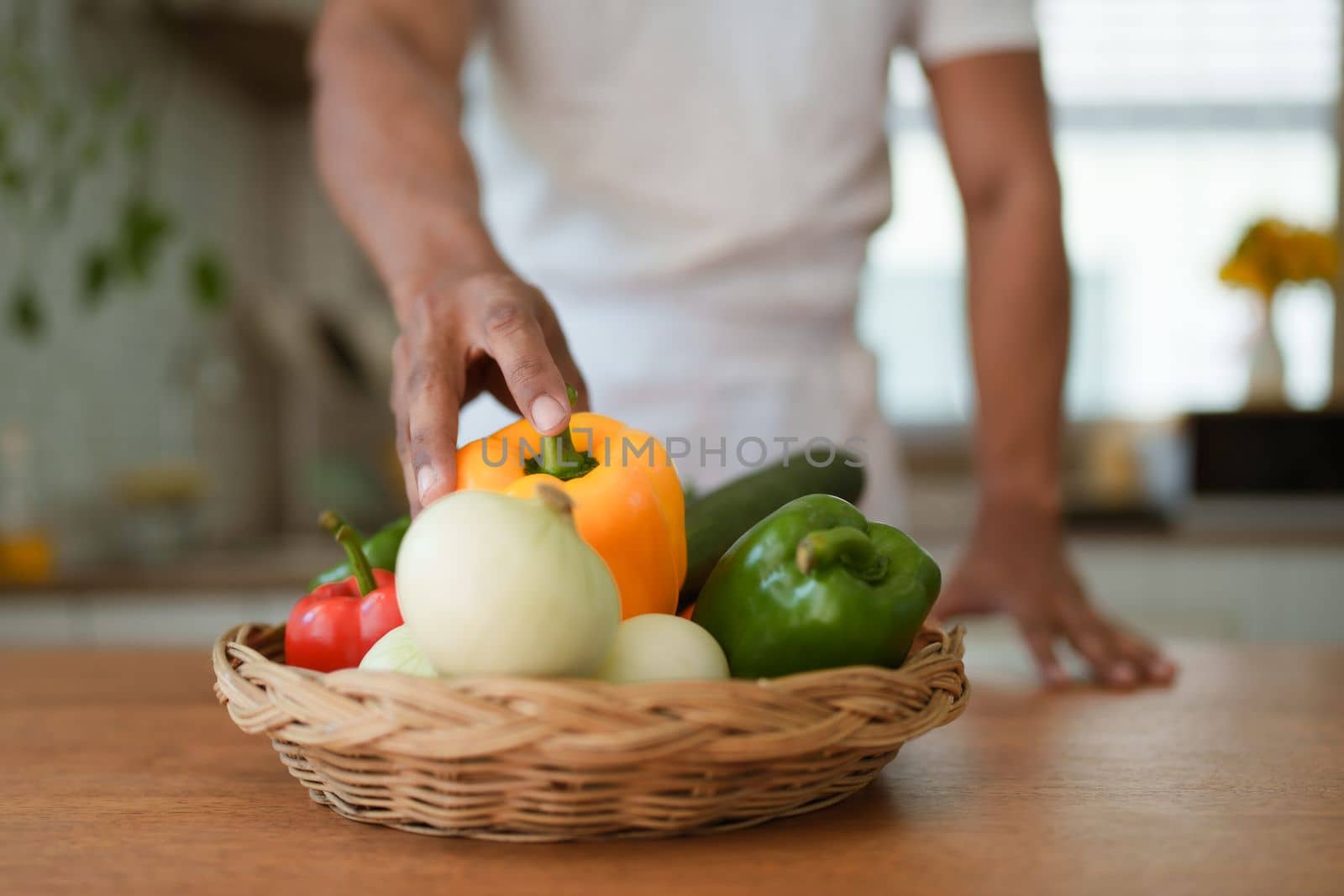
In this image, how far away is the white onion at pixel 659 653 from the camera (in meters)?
0.53

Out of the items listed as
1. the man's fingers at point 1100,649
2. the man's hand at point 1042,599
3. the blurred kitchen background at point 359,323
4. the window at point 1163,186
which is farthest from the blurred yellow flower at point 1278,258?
the man's fingers at point 1100,649

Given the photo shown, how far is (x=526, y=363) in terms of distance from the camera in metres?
0.62

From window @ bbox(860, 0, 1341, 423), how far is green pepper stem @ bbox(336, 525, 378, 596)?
245 cm

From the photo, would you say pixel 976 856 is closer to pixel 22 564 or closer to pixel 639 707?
pixel 639 707

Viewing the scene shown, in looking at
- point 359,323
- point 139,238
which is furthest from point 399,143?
point 359,323

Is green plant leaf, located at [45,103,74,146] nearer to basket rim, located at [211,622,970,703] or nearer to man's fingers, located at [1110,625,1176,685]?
basket rim, located at [211,622,970,703]

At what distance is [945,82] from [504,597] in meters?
0.98

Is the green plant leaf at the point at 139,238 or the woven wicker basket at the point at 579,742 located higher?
the green plant leaf at the point at 139,238

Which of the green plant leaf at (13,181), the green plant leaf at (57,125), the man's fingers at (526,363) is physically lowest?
the man's fingers at (526,363)

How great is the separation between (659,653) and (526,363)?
175 millimetres

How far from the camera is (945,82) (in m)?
1.29

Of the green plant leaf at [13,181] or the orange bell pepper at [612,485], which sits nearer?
the orange bell pepper at [612,485]

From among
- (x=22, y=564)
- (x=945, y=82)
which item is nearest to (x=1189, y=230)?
(x=945, y=82)

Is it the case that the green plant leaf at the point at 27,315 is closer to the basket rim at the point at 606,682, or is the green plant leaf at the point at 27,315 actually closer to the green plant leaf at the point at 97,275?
the green plant leaf at the point at 97,275
